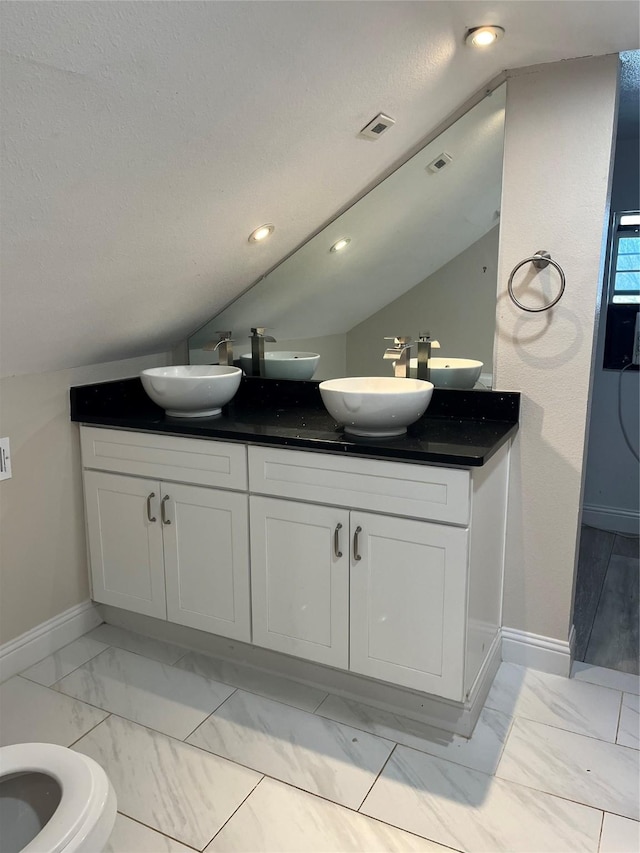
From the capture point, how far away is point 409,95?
1.94m

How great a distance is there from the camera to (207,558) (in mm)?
2355

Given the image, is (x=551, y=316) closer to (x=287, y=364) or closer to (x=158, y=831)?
(x=287, y=364)

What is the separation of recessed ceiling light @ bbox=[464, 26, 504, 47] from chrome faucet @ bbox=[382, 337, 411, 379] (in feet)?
3.19

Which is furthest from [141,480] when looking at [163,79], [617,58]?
[617,58]

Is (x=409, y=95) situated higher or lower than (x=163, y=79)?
higher

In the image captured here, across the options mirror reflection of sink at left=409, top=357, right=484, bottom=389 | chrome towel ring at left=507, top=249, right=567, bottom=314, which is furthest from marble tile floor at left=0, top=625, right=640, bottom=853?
chrome towel ring at left=507, top=249, right=567, bottom=314

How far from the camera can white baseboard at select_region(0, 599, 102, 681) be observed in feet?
7.78

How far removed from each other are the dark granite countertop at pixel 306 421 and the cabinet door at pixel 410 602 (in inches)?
8.6

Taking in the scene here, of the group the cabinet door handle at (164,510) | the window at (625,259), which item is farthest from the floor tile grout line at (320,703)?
the window at (625,259)

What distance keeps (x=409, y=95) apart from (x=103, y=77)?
37.8 inches

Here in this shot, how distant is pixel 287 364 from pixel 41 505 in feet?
3.59

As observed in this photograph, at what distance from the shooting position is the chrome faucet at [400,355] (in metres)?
2.42

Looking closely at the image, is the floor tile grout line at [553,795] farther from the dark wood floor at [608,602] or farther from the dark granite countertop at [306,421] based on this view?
the dark granite countertop at [306,421]

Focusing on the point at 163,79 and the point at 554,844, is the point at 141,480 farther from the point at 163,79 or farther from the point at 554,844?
the point at 554,844
